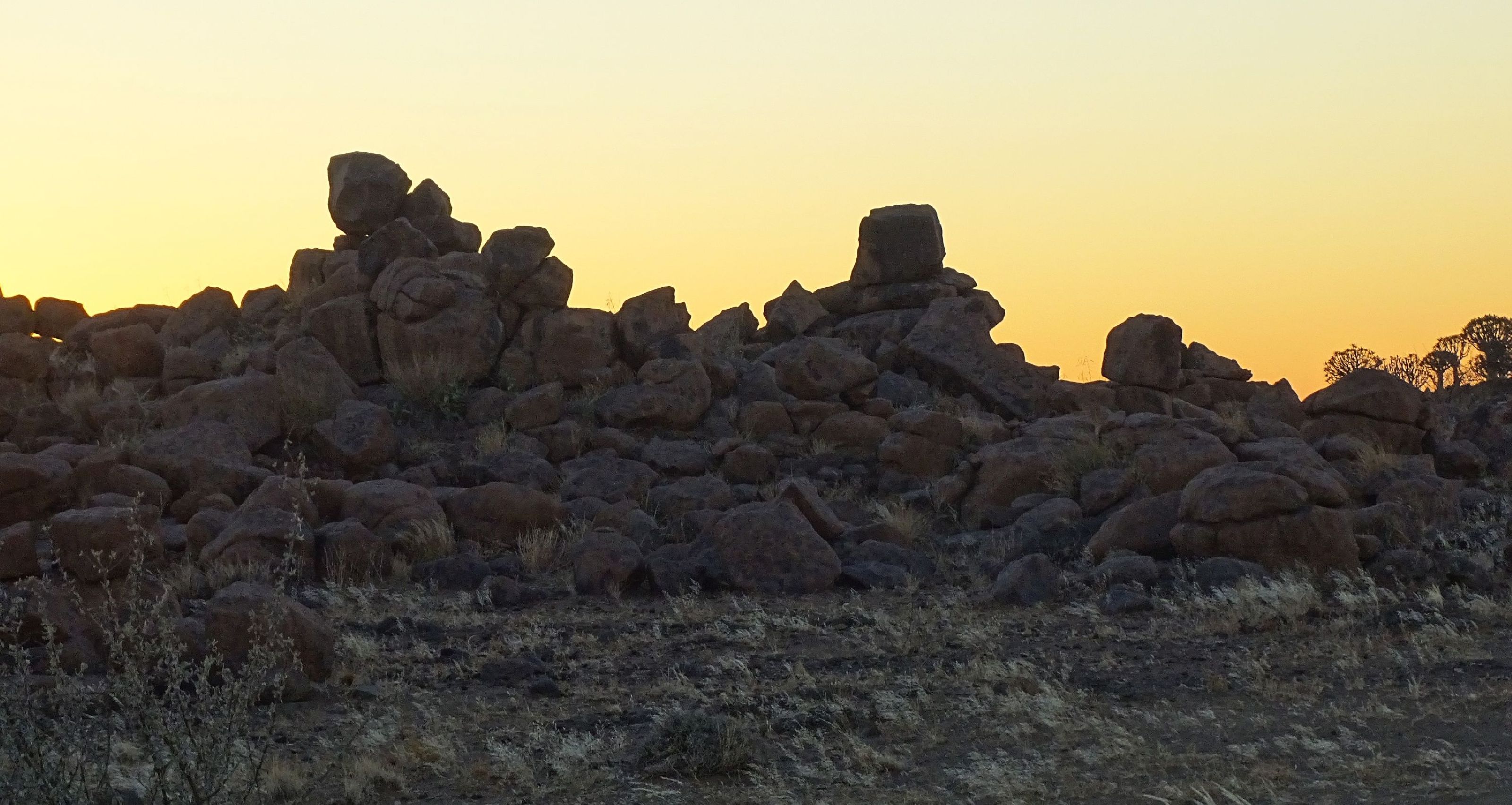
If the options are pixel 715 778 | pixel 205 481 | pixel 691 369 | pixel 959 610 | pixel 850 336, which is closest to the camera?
pixel 715 778

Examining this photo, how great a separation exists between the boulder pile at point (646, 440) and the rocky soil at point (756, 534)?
6 centimetres

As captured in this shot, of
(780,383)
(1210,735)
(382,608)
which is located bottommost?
(382,608)

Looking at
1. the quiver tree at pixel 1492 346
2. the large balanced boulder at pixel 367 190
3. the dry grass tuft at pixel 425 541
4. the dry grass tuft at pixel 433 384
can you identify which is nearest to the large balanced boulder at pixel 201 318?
the large balanced boulder at pixel 367 190

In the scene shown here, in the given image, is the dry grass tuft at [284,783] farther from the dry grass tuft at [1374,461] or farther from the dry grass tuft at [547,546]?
the dry grass tuft at [1374,461]

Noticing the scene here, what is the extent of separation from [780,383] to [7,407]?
1227cm

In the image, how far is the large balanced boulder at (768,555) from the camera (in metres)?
15.7

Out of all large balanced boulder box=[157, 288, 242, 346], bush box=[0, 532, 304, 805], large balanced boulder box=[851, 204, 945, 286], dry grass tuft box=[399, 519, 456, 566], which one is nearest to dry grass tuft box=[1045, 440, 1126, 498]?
dry grass tuft box=[399, 519, 456, 566]

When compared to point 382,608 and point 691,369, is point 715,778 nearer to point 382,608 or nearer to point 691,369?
point 382,608

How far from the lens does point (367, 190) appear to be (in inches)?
1137

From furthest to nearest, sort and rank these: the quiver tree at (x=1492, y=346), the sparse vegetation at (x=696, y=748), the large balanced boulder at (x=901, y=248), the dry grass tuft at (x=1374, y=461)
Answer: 1. the quiver tree at (x=1492, y=346)
2. the large balanced boulder at (x=901, y=248)
3. the dry grass tuft at (x=1374, y=461)
4. the sparse vegetation at (x=696, y=748)

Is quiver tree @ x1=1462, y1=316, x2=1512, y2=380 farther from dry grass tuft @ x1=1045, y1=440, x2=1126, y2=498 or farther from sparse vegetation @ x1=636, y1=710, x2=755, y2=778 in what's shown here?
sparse vegetation @ x1=636, y1=710, x2=755, y2=778

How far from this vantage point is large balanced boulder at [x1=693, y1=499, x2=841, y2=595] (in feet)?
51.4

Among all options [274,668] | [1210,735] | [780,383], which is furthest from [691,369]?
[1210,735]

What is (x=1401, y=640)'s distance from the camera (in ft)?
37.7
